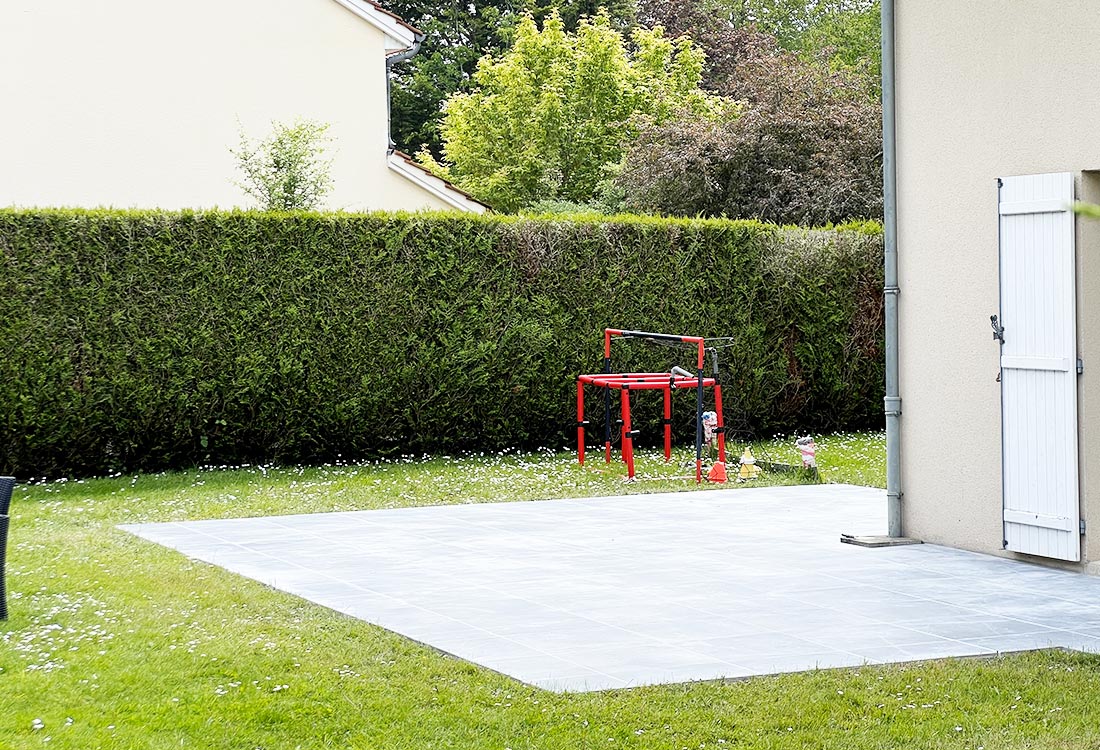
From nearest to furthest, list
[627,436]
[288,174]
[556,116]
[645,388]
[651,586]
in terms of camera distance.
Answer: [651,586], [627,436], [645,388], [288,174], [556,116]

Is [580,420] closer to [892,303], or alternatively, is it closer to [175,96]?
[892,303]

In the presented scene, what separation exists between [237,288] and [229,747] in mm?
9195

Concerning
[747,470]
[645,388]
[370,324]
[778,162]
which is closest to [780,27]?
[778,162]

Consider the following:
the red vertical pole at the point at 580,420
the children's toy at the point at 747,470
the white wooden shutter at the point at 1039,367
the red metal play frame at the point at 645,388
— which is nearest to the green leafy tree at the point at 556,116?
the red metal play frame at the point at 645,388

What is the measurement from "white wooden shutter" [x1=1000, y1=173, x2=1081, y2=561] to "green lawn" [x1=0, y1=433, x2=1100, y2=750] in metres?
2.24

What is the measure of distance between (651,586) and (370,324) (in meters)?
6.91

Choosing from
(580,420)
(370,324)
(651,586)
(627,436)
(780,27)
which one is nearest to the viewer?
(651,586)

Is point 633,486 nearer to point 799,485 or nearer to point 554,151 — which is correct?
point 799,485

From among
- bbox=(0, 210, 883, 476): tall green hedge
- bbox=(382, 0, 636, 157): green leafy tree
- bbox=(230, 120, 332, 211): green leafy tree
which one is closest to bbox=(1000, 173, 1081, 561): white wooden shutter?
bbox=(0, 210, 883, 476): tall green hedge

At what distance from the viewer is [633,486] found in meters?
12.7

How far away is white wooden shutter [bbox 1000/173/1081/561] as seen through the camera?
26.6 ft

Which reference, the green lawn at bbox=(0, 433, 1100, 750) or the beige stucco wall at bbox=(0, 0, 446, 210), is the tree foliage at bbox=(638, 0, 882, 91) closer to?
the beige stucco wall at bbox=(0, 0, 446, 210)

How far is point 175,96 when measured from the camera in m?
19.4

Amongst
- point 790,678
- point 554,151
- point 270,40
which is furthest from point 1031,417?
point 554,151
